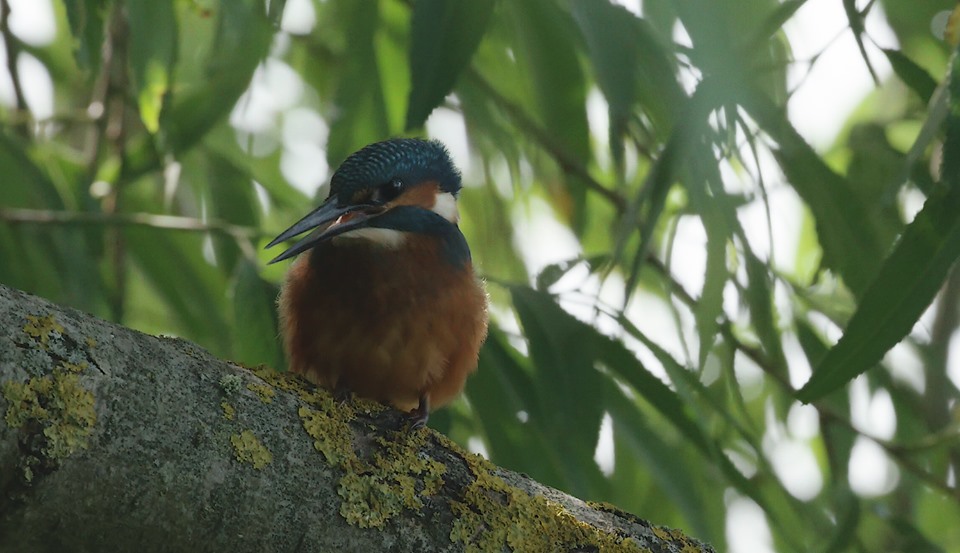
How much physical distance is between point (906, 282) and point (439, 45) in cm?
108

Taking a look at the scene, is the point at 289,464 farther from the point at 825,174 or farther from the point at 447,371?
the point at 825,174

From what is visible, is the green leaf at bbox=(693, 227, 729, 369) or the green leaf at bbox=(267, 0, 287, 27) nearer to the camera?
the green leaf at bbox=(693, 227, 729, 369)

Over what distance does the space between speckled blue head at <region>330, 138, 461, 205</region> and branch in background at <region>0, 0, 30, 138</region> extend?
57.0 inches

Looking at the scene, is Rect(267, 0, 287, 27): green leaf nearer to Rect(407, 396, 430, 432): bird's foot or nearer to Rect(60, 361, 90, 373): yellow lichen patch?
Rect(407, 396, 430, 432): bird's foot

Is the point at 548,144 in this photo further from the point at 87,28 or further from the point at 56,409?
the point at 56,409

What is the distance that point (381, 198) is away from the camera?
2.62 metres

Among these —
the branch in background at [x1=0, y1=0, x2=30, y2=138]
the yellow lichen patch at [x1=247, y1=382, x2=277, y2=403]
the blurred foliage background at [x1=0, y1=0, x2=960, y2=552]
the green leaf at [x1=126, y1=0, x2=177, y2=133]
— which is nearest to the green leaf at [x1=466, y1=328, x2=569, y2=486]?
the blurred foliage background at [x1=0, y1=0, x2=960, y2=552]

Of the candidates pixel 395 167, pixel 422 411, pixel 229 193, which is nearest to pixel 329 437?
pixel 422 411

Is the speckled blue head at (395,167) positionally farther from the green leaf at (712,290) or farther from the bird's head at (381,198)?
the green leaf at (712,290)

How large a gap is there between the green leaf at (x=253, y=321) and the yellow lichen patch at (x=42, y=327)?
1.36 meters

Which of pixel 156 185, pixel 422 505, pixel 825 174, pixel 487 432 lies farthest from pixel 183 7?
pixel 422 505

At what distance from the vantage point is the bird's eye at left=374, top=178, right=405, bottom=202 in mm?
2615

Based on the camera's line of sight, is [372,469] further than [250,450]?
Yes

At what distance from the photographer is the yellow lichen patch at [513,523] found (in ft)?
5.54
